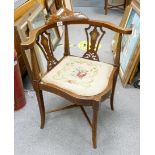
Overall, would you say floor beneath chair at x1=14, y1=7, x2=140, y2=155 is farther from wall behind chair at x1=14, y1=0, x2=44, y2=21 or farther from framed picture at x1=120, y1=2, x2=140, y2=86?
wall behind chair at x1=14, y1=0, x2=44, y2=21

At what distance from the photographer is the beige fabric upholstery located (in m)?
1.35

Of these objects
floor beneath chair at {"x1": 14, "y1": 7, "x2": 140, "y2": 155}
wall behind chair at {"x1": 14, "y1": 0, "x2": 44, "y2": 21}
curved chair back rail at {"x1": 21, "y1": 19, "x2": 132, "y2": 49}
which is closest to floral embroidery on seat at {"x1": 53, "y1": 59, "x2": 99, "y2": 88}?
curved chair back rail at {"x1": 21, "y1": 19, "x2": 132, "y2": 49}

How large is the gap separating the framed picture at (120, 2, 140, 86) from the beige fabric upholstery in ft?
1.58

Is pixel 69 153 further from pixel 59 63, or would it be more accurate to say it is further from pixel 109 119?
pixel 59 63

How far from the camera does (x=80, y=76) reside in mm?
1450

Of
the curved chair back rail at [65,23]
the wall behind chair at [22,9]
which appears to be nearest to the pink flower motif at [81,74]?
the curved chair back rail at [65,23]

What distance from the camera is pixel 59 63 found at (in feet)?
5.25

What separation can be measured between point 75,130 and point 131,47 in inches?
36.9

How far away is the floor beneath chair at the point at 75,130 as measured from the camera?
1.49 metres

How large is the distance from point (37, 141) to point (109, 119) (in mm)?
571

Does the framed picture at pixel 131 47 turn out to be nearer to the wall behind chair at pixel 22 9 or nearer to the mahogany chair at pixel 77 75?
the mahogany chair at pixel 77 75

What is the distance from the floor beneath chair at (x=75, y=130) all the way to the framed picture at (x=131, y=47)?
0.22 m

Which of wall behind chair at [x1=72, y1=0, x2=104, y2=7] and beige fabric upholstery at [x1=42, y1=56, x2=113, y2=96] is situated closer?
beige fabric upholstery at [x1=42, y1=56, x2=113, y2=96]
